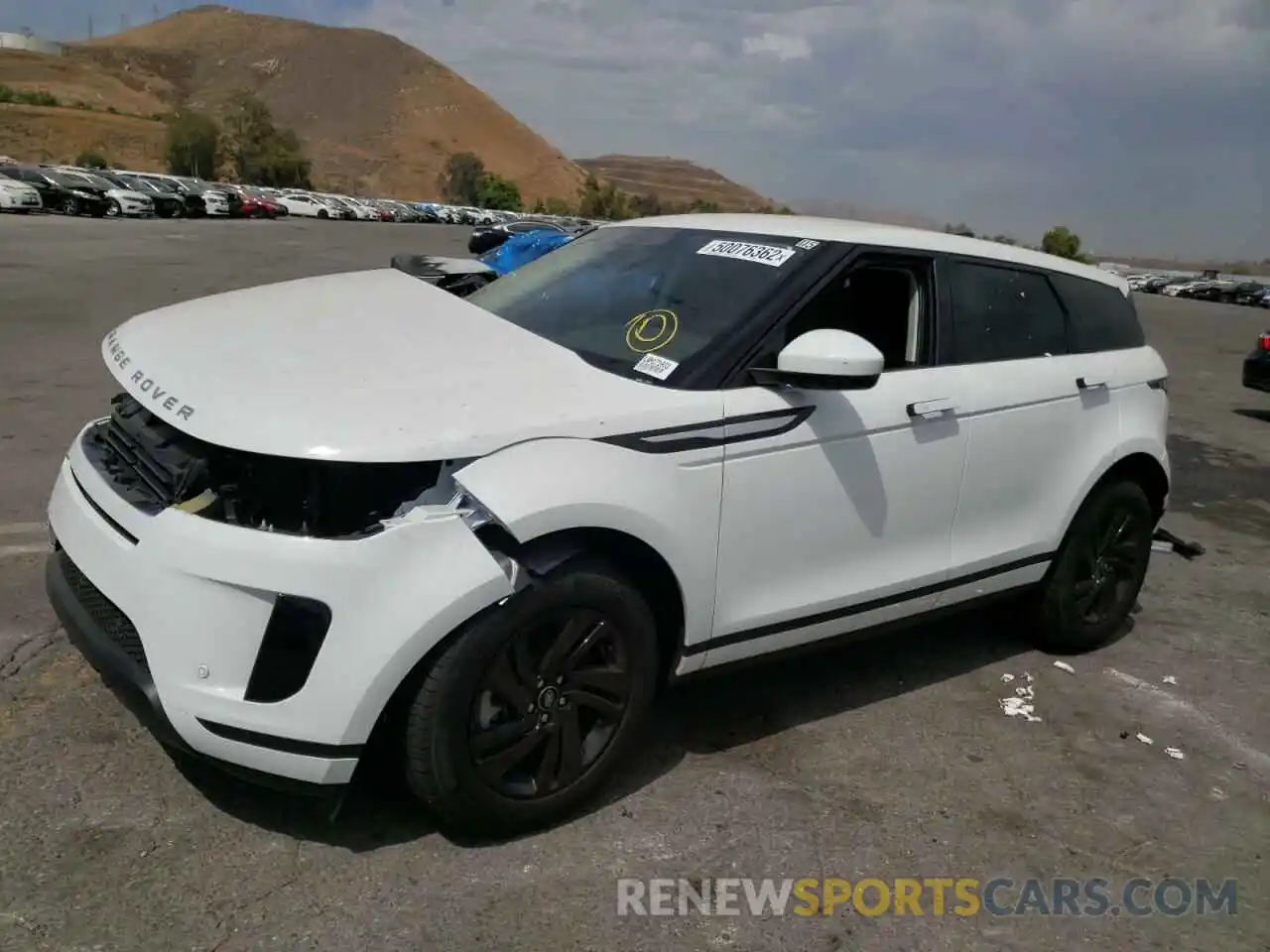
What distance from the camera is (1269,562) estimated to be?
6.41 m

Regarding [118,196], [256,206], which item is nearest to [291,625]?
[118,196]

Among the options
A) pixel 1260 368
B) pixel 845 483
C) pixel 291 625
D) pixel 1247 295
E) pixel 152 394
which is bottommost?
pixel 1247 295

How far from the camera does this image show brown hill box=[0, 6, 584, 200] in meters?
132

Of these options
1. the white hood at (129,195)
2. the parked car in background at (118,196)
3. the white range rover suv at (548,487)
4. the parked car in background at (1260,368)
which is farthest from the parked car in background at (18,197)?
the white range rover suv at (548,487)

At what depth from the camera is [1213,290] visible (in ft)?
190

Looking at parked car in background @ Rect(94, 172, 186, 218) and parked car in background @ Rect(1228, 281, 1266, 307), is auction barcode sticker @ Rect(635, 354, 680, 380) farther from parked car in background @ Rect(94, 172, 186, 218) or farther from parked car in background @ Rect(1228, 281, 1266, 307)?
parked car in background @ Rect(1228, 281, 1266, 307)

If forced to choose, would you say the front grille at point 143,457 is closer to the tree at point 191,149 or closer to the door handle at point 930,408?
the door handle at point 930,408

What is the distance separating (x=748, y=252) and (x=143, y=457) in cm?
200

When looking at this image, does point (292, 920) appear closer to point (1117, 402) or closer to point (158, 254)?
point (1117, 402)

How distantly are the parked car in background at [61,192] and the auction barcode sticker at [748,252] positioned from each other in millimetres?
36743

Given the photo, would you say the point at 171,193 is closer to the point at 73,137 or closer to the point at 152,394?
the point at 152,394

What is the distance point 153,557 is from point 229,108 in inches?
6060

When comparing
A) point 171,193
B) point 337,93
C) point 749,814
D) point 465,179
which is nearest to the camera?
point 749,814

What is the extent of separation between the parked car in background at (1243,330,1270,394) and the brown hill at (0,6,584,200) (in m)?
118
